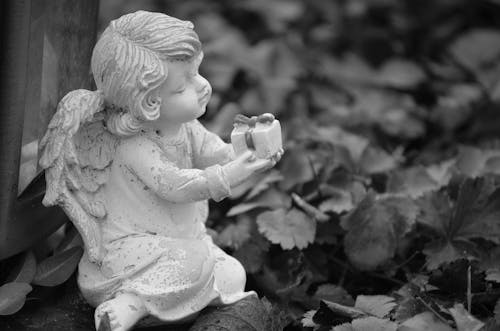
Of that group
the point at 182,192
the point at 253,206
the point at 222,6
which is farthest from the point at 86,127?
the point at 222,6

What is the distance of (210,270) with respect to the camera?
6.08 feet

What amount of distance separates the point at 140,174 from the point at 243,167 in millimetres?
229

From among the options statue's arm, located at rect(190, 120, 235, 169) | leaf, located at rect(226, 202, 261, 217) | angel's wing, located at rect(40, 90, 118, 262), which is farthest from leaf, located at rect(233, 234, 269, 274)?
angel's wing, located at rect(40, 90, 118, 262)

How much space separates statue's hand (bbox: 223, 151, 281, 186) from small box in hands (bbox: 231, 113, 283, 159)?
0.02 metres

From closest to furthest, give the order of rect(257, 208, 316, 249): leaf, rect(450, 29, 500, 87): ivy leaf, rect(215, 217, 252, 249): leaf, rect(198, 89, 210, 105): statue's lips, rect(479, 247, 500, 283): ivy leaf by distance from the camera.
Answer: rect(198, 89, 210, 105): statue's lips, rect(479, 247, 500, 283): ivy leaf, rect(257, 208, 316, 249): leaf, rect(215, 217, 252, 249): leaf, rect(450, 29, 500, 87): ivy leaf

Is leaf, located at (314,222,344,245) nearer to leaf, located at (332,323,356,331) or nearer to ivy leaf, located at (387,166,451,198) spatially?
ivy leaf, located at (387,166,451,198)

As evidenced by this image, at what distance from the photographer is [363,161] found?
2787 mm

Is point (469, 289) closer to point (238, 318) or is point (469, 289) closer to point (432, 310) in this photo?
point (432, 310)

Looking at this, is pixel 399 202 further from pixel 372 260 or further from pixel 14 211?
pixel 14 211

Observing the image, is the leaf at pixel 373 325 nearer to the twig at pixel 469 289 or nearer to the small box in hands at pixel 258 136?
the twig at pixel 469 289

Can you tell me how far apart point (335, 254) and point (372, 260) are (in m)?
0.20

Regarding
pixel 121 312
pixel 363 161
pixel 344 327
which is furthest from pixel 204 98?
pixel 363 161

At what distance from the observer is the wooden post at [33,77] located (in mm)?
1790

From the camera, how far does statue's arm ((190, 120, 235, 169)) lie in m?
1.95
